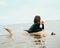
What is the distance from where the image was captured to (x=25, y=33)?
68.5 feet

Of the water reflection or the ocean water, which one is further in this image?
the ocean water

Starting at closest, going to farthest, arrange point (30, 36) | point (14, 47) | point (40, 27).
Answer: point (14, 47)
point (30, 36)
point (40, 27)

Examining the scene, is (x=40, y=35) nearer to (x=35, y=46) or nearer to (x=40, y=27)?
(x=40, y=27)

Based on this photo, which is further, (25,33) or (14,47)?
(25,33)

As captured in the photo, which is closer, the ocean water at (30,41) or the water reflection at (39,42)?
the water reflection at (39,42)

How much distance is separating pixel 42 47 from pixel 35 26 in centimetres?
572

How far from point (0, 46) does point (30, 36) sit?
5009mm

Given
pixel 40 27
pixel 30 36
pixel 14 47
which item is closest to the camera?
pixel 14 47

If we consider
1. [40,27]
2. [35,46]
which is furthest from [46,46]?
[40,27]

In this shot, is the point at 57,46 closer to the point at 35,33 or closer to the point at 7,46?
the point at 7,46

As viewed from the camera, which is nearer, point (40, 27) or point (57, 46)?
point (57, 46)

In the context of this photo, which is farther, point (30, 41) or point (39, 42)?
point (30, 41)

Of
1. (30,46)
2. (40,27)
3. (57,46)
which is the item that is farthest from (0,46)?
(40,27)

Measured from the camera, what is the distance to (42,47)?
1476cm
